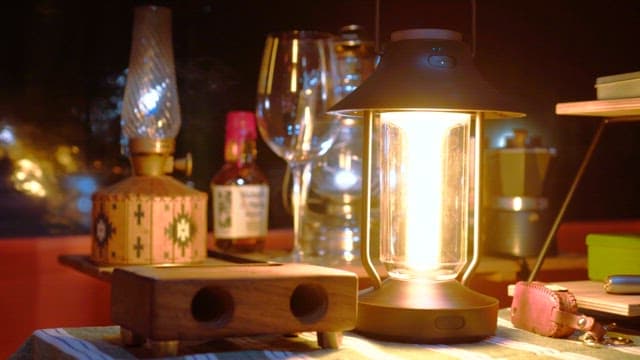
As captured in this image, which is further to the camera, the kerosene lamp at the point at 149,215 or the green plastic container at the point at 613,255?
the kerosene lamp at the point at 149,215

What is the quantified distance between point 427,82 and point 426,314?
0.76 ft

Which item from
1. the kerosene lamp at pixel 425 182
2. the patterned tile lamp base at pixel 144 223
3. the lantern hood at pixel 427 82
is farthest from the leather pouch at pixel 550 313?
the patterned tile lamp base at pixel 144 223

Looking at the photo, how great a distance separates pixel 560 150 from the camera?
2.11 m

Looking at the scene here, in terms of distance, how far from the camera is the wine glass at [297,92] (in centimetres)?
156

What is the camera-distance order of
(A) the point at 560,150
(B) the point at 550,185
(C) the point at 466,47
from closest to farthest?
(C) the point at 466,47 < (B) the point at 550,185 < (A) the point at 560,150

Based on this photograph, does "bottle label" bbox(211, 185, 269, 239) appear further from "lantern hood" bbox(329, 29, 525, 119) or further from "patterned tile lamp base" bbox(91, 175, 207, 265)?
"lantern hood" bbox(329, 29, 525, 119)

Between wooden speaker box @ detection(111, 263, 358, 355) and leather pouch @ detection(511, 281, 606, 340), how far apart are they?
0.22m

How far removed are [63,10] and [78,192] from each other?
32cm

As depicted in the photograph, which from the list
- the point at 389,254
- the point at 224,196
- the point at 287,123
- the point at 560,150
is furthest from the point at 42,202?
the point at 560,150

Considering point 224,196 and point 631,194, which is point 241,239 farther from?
point 631,194

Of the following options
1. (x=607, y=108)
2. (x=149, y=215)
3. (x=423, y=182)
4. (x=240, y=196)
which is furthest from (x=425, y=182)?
(x=240, y=196)

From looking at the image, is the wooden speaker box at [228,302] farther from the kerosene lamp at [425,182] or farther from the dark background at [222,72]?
the dark background at [222,72]

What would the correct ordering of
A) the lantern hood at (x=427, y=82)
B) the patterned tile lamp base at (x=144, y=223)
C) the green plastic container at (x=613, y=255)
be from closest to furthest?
1. the lantern hood at (x=427, y=82)
2. the green plastic container at (x=613, y=255)
3. the patterned tile lamp base at (x=144, y=223)

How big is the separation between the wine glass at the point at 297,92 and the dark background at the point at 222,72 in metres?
0.29
